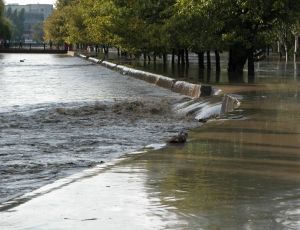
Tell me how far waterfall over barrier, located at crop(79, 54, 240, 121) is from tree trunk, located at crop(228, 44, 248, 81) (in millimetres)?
2953

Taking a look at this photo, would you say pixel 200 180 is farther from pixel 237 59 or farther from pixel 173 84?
pixel 237 59

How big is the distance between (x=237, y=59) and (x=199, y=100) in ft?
41.1

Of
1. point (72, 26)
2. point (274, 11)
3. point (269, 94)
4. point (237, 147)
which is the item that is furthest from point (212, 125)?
point (72, 26)

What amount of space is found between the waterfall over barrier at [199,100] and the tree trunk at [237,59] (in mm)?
2953

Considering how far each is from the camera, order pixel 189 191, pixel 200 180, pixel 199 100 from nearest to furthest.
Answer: pixel 189 191
pixel 200 180
pixel 199 100

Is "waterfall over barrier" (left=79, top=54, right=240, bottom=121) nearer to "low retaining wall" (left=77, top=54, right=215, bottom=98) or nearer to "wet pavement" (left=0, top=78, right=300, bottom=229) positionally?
"low retaining wall" (left=77, top=54, right=215, bottom=98)

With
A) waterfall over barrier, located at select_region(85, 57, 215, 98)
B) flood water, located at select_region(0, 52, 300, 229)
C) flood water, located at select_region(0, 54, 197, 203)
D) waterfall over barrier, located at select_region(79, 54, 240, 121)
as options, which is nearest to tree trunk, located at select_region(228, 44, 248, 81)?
waterfall over barrier, located at select_region(85, 57, 215, 98)

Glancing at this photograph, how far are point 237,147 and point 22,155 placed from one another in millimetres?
3779

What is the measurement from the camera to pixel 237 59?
104 ft

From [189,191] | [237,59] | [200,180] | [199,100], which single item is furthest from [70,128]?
[237,59]

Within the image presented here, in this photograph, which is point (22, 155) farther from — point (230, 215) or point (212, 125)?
point (230, 215)

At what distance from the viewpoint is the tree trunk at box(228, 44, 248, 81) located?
1133 inches

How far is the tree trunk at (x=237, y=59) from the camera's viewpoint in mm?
28781

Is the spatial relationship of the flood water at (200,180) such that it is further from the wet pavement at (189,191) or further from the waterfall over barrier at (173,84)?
the waterfall over barrier at (173,84)
